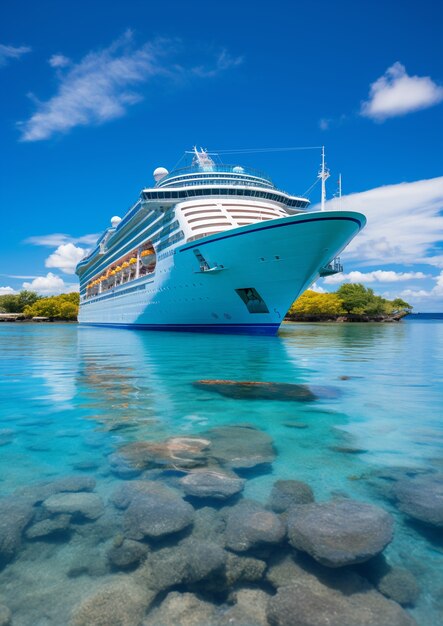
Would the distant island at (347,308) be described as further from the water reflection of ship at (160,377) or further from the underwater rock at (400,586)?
the underwater rock at (400,586)

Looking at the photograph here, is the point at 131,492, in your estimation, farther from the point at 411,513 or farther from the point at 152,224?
the point at 152,224

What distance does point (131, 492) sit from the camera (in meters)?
3.88

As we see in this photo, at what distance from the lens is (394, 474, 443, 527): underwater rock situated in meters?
3.47

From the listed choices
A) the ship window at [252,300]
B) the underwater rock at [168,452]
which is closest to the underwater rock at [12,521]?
the underwater rock at [168,452]

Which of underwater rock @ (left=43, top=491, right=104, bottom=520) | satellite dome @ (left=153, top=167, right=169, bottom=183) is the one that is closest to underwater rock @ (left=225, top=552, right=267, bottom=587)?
underwater rock @ (left=43, top=491, right=104, bottom=520)

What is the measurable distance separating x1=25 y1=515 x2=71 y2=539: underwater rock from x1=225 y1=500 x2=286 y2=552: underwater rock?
1.44 m

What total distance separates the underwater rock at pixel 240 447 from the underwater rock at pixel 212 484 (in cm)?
33

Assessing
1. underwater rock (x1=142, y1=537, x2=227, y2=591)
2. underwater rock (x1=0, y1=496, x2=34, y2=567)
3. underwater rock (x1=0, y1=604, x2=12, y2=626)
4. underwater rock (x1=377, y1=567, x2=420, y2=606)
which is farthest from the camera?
underwater rock (x1=0, y1=496, x2=34, y2=567)

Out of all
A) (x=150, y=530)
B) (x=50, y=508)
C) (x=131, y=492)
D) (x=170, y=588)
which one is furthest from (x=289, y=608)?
(x=50, y=508)

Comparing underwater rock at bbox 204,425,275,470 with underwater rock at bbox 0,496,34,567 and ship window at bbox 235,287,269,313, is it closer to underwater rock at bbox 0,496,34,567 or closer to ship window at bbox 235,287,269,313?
underwater rock at bbox 0,496,34,567

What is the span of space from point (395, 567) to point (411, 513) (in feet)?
2.76

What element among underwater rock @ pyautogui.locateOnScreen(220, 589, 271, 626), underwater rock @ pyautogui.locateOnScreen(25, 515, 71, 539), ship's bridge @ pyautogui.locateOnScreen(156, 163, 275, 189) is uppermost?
ship's bridge @ pyautogui.locateOnScreen(156, 163, 275, 189)

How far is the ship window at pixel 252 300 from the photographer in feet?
90.6

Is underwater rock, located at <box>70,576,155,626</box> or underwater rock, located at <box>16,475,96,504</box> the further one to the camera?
underwater rock, located at <box>16,475,96,504</box>
